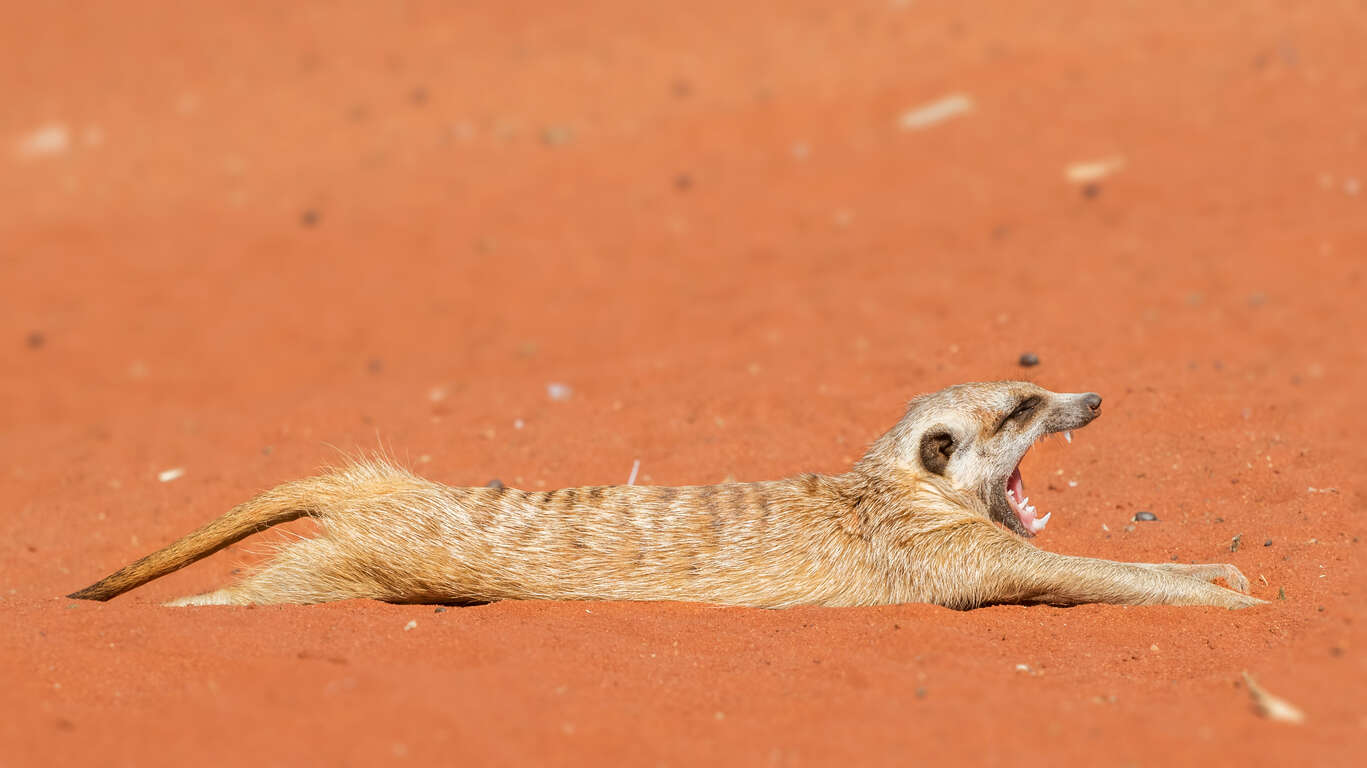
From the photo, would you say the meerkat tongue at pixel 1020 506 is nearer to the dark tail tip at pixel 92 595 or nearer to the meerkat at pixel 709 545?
the meerkat at pixel 709 545

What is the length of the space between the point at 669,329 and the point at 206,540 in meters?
4.15

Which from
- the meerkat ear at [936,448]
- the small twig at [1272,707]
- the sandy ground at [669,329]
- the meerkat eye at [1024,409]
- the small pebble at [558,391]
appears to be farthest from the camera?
the small pebble at [558,391]

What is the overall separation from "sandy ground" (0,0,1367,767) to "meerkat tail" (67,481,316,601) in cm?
31

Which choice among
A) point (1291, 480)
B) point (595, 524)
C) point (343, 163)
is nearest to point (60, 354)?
point (343, 163)

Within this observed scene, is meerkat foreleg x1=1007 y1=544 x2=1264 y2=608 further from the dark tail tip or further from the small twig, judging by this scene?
the dark tail tip

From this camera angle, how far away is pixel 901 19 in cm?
1294

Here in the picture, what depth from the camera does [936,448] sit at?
15.5ft

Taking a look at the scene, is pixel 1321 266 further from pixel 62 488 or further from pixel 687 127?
pixel 62 488

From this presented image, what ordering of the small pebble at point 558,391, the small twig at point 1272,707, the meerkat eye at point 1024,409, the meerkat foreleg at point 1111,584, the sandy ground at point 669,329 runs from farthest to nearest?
the small pebble at point 558,391, the meerkat eye at point 1024,409, the meerkat foreleg at point 1111,584, the sandy ground at point 669,329, the small twig at point 1272,707

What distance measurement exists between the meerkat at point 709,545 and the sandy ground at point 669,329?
0.43 ft

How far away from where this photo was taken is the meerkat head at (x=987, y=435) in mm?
4773

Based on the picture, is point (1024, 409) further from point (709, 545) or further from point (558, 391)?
point (558, 391)

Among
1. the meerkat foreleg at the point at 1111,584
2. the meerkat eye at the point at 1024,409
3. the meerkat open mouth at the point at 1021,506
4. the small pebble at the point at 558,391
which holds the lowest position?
the meerkat foreleg at the point at 1111,584

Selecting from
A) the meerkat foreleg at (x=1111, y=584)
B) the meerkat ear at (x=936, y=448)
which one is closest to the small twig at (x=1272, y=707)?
the meerkat foreleg at (x=1111, y=584)
